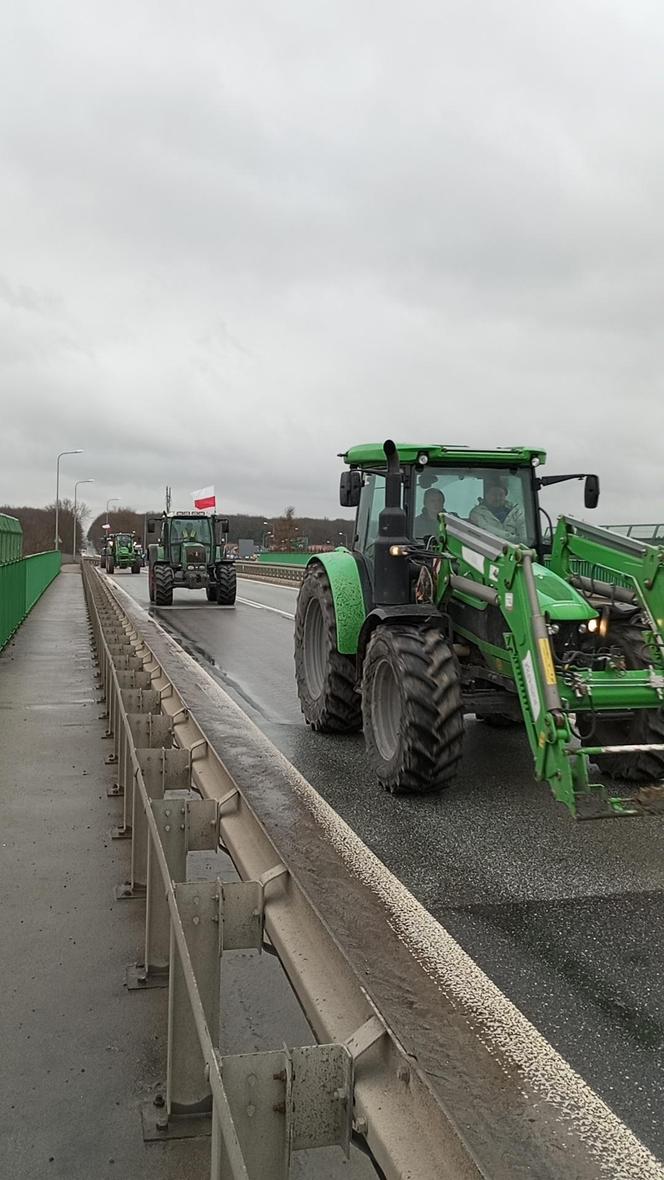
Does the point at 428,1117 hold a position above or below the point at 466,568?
below

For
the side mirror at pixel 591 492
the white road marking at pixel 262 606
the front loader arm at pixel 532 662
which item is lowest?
the white road marking at pixel 262 606

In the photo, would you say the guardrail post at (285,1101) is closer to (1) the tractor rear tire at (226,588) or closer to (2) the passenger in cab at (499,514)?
(2) the passenger in cab at (499,514)

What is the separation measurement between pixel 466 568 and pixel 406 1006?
3.60 meters

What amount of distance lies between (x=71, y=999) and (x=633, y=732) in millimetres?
4000

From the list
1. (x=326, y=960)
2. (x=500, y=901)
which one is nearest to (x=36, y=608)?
(x=500, y=901)

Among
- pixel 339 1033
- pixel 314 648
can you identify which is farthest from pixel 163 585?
pixel 339 1033

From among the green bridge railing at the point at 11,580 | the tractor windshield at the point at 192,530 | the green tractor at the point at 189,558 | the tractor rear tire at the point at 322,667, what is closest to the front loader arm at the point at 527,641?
the tractor rear tire at the point at 322,667

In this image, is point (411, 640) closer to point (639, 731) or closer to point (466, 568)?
point (466, 568)

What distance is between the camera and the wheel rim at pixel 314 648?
8617mm

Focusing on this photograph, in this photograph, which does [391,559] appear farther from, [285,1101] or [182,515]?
[182,515]

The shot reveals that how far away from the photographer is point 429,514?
738 centimetres

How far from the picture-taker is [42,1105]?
2.84m

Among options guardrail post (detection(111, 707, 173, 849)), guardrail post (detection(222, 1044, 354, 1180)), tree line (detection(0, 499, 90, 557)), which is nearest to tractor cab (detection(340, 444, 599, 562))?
guardrail post (detection(111, 707, 173, 849))

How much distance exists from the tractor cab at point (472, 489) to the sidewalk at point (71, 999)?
313 centimetres
